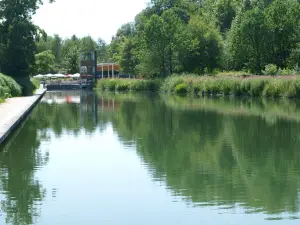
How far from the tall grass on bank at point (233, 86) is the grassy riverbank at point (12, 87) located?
43.7 ft

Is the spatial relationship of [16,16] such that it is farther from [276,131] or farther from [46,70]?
[46,70]

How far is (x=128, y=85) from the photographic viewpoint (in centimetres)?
6644

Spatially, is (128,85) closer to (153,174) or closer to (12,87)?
(12,87)

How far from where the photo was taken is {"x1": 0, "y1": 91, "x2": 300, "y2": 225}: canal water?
9.35m

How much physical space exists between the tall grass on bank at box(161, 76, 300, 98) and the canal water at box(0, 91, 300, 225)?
19.0m

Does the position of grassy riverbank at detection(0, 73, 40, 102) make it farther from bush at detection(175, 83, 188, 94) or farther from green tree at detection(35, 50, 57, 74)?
green tree at detection(35, 50, 57, 74)

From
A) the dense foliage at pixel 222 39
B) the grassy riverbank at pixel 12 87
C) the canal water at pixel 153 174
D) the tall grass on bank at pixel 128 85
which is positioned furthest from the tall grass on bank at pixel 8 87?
the dense foliage at pixel 222 39

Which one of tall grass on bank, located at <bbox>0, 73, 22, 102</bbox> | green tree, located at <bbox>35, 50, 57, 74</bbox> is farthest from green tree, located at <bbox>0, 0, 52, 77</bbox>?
green tree, located at <bbox>35, 50, 57, 74</bbox>

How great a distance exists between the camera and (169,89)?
5722cm

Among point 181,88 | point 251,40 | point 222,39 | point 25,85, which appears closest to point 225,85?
point 181,88

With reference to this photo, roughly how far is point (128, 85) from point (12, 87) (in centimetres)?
2436

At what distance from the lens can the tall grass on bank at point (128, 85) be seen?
62.2 metres

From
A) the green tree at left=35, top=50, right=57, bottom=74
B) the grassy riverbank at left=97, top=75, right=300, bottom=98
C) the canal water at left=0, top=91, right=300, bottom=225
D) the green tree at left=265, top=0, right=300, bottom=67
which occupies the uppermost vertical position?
the green tree at left=265, top=0, right=300, bottom=67

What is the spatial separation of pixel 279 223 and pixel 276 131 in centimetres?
1207
